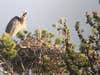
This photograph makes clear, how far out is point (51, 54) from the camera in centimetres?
709

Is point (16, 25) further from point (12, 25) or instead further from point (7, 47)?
point (7, 47)

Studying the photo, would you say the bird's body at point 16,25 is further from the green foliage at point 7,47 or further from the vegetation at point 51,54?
the green foliage at point 7,47

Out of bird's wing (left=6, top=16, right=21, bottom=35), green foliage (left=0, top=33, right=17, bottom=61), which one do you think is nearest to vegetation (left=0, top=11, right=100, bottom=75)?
green foliage (left=0, top=33, right=17, bottom=61)

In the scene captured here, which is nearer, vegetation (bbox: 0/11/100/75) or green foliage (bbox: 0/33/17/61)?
vegetation (bbox: 0/11/100/75)

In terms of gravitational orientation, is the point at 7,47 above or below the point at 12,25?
below

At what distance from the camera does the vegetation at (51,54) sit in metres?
4.07

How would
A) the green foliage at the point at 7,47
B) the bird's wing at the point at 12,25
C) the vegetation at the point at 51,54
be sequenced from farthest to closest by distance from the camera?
the bird's wing at the point at 12,25, the green foliage at the point at 7,47, the vegetation at the point at 51,54

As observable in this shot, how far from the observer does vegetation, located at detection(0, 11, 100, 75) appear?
407 centimetres

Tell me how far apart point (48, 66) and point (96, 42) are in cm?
256

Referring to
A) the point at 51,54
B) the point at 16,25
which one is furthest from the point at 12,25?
the point at 51,54

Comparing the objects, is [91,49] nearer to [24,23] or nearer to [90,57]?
[90,57]

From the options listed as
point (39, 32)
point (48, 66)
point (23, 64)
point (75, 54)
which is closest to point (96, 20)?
point (75, 54)

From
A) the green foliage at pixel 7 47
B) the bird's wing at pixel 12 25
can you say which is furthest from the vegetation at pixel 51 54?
the bird's wing at pixel 12 25

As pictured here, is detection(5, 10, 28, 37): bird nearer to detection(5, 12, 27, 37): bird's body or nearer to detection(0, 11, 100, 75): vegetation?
detection(5, 12, 27, 37): bird's body
